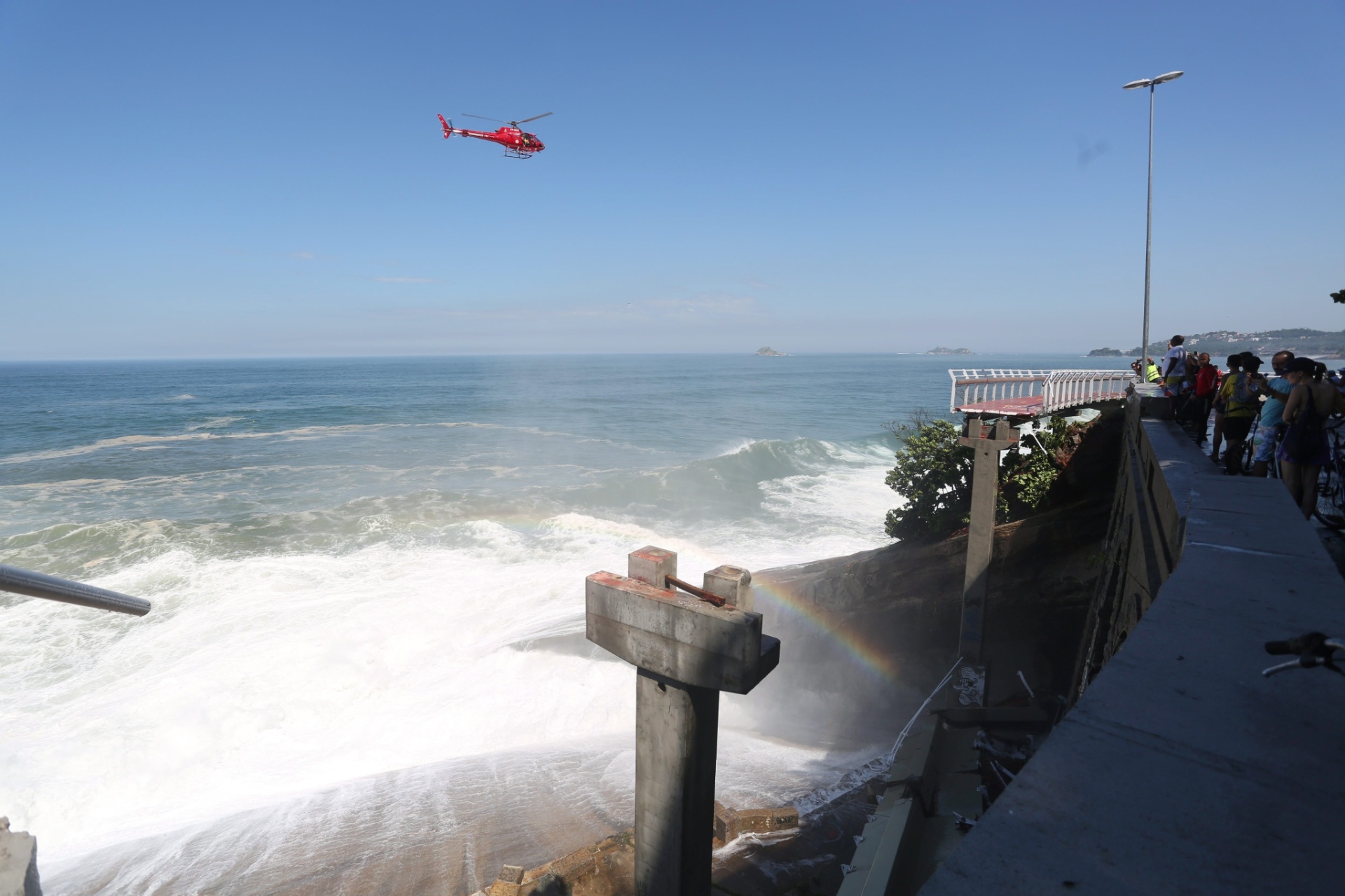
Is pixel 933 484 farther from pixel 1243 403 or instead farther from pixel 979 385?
pixel 1243 403

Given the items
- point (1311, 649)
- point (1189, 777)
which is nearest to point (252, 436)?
point (1189, 777)

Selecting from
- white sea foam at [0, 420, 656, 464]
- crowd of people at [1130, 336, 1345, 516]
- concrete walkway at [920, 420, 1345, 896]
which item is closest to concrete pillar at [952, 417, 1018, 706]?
crowd of people at [1130, 336, 1345, 516]

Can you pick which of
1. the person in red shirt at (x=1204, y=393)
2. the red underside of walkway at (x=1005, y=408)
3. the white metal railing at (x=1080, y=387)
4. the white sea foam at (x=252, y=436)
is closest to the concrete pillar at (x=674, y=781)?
the red underside of walkway at (x=1005, y=408)

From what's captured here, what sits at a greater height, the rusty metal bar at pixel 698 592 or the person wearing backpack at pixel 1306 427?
the person wearing backpack at pixel 1306 427

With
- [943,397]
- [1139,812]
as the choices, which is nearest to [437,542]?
[1139,812]

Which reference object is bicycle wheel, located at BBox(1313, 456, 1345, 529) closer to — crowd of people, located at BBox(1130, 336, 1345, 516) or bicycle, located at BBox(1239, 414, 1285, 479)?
crowd of people, located at BBox(1130, 336, 1345, 516)

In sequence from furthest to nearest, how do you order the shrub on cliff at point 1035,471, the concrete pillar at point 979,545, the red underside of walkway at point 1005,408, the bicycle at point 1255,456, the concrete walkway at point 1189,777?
the shrub on cliff at point 1035,471 < the red underside of walkway at point 1005,408 < the concrete pillar at point 979,545 < the bicycle at point 1255,456 < the concrete walkway at point 1189,777

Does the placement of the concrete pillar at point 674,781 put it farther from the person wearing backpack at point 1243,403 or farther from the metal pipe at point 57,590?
the person wearing backpack at point 1243,403
